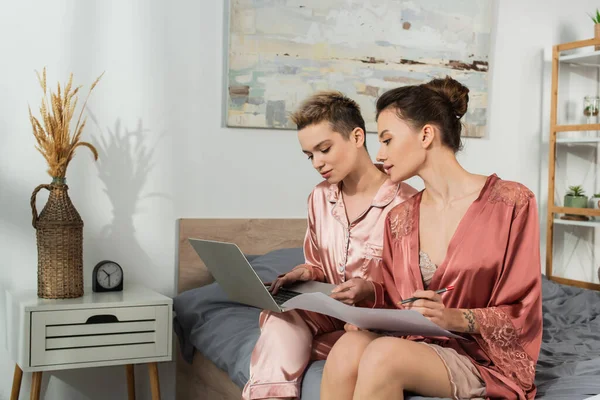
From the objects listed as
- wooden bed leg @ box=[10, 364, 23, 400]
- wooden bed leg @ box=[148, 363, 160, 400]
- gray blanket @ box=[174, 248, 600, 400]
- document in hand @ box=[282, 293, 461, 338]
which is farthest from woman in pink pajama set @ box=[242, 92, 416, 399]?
wooden bed leg @ box=[10, 364, 23, 400]

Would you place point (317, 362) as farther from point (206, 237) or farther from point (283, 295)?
point (206, 237)

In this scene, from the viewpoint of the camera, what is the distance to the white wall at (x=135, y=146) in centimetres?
257

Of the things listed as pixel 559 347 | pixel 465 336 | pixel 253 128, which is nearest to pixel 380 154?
pixel 465 336

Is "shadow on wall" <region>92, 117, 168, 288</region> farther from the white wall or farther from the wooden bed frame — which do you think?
the wooden bed frame

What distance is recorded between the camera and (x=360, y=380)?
137cm

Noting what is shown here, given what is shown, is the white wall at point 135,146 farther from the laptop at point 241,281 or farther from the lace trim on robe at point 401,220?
the lace trim on robe at point 401,220

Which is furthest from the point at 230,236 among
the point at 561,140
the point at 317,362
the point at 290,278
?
the point at 561,140

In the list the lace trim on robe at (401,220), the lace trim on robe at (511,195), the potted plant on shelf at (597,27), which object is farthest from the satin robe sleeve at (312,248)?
the potted plant on shelf at (597,27)

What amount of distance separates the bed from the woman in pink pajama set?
114mm

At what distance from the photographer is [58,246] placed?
2354 millimetres

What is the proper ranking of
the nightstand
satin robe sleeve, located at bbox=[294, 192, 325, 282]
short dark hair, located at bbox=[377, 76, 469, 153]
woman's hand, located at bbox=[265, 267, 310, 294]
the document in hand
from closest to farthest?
the document in hand, short dark hair, located at bbox=[377, 76, 469, 153], woman's hand, located at bbox=[265, 267, 310, 294], satin robe sleeve, located at bbox=[294, 192, 325, 282], the nightstand

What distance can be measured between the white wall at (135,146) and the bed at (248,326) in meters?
0.07

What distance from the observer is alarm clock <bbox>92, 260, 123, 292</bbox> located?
254 centimetres

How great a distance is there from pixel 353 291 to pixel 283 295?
0.23 m
